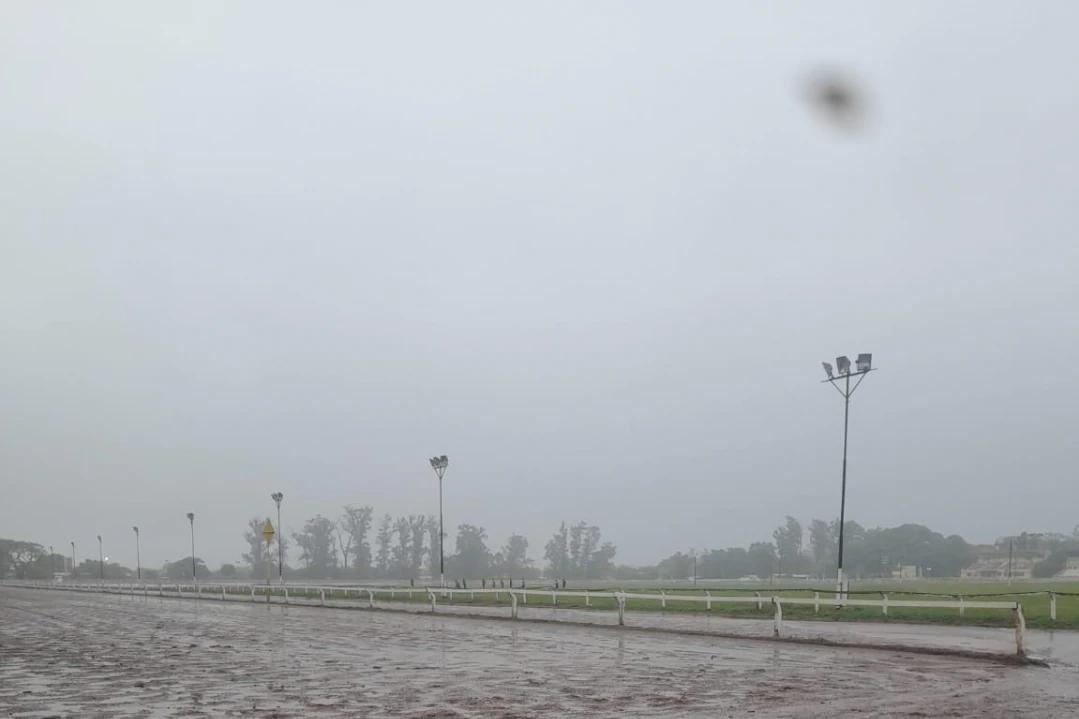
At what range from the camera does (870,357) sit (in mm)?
34625

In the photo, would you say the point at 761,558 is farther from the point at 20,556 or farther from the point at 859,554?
the point at 20,556

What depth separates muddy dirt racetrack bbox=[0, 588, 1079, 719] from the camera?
1167 cm

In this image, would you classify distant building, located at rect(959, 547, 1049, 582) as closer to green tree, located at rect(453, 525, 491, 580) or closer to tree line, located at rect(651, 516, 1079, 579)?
tree line, located at rect(651, 516, 1079, 579)

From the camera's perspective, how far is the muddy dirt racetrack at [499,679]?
11672 mm

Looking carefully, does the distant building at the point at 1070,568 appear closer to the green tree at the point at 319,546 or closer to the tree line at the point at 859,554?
the tree line at the point at 859,554

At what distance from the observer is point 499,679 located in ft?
49.1

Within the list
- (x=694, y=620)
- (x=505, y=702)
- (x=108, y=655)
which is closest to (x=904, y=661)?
(x=505, y=702)

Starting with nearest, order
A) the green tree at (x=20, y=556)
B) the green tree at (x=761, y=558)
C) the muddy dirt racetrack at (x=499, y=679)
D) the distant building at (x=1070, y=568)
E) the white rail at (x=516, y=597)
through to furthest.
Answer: the muddy dirt racetrack at (x=499, y=679)
the white rail at (x=516, y=597)
the distant building at (x=1070, y=568)
the green tree at (x=761, y=558)
the green tree at (x=20, y=556)

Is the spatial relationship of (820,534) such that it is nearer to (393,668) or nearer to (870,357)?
(870,357)

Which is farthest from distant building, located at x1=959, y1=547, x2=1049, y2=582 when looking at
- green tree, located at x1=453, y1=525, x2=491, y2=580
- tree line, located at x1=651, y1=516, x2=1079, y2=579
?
green tree, located at x1=453, y1=525, x2=491, y2=580

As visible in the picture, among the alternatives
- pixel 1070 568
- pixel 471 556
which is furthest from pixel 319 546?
pixel 1070 568

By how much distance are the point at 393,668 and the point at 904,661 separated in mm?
9320

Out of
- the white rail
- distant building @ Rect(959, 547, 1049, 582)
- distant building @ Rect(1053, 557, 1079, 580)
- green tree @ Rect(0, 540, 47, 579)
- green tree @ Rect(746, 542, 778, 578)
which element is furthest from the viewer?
green tree @ Rect(0, 540, 47, 579)

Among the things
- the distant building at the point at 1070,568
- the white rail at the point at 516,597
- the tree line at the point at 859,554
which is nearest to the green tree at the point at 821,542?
the tree line at the point at 859,554
